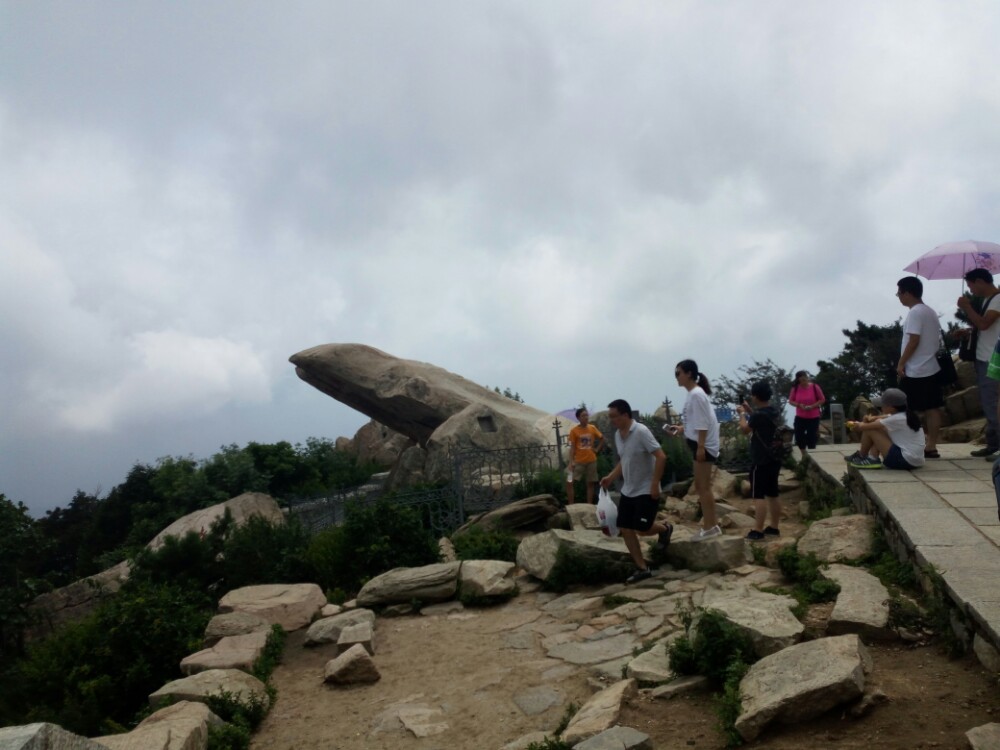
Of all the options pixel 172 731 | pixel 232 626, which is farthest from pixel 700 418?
pixel 232 626

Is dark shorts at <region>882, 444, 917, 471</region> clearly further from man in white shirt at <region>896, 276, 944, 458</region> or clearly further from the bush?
the bush

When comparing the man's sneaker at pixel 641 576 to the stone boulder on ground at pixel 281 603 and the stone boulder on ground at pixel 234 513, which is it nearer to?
the stone boulder on ground at pixel 281 603

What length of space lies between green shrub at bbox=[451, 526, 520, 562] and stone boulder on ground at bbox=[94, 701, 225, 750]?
4.51 metres

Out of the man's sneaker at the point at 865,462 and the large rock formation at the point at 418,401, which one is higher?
the large rock formation at the point at 418,401

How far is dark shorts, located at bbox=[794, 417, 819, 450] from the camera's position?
11664 millimetres

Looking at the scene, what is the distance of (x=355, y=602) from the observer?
27.8 ft

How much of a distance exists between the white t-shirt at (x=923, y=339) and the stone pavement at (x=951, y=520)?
39.0 inches

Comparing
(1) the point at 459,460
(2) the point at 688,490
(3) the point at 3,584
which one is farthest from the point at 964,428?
(3) the point at 3,584

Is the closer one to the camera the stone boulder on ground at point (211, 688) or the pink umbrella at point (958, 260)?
the stone boulder on ground at point (211, 688)

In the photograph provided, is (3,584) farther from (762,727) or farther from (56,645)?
(762,727)

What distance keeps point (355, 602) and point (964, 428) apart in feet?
34.8

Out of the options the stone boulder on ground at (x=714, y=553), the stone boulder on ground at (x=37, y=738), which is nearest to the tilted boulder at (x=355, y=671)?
the stone boulder on ground at (x=714, y=553)

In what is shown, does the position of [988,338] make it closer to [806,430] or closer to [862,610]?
[862,610]

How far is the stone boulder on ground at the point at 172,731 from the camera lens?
4.59m
